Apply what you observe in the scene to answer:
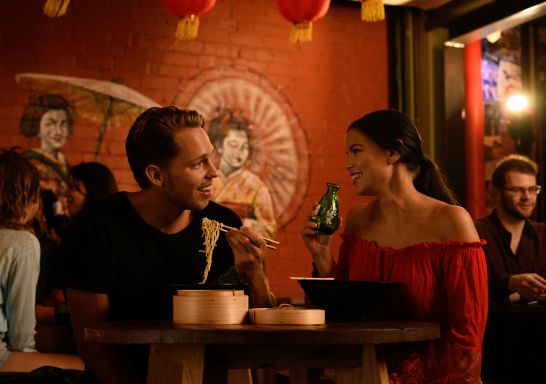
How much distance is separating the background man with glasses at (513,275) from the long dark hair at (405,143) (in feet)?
3.43

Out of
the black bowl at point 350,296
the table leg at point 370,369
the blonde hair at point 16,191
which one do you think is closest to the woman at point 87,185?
the blonde hair at point 16,191

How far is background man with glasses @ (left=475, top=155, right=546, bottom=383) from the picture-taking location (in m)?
3.81

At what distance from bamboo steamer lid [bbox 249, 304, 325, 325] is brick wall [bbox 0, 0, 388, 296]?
11.2 ft

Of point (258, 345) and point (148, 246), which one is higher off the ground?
point (148, 246)

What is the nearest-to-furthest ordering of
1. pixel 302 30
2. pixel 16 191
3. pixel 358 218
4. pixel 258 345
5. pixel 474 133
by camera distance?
pixel 258 345 < pixel 358 218 < pixel 16 191 < pixel 302 30 < pixel 474 133

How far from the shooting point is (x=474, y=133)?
6223mm

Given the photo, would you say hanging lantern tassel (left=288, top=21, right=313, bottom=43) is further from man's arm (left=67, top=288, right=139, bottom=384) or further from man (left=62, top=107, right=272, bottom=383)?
man's arm (left=67, top=288, right=139, bottom=384)

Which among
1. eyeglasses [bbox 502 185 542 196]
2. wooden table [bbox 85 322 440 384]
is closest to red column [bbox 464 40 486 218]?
eyeglasses [bbox 502 185 542 196]

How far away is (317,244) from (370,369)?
0.76m

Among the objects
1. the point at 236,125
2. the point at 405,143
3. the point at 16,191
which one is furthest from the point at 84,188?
the point at 405,143

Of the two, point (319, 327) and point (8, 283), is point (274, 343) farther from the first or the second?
point (8, 283)

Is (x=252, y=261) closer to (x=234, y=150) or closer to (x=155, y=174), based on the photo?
(x=155, y=174)

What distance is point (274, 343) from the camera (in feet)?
6.07

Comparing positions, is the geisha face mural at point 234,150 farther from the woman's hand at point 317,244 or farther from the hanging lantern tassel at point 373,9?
the woman's hand at point 317,244
